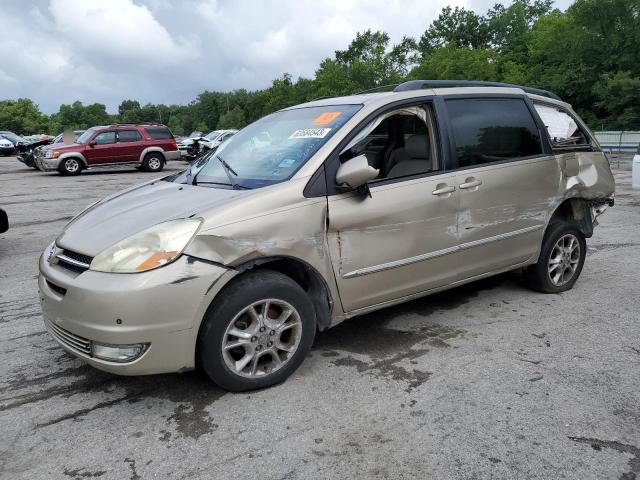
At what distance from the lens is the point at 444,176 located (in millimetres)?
3721

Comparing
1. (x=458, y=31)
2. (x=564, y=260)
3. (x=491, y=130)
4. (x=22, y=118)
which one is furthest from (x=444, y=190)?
(x=22, y=118)

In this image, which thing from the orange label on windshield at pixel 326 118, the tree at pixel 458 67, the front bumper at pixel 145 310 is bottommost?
the front bumper at pixel 145 310

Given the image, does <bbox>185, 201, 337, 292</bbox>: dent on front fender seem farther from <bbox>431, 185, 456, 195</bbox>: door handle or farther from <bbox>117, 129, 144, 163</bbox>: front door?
<bbox>117, 129, 144, 163</bbox>: front door

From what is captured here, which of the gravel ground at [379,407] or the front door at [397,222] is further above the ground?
the front door at [397,222]

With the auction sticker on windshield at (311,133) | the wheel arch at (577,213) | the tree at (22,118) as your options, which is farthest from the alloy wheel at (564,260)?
the tree at (22,118)

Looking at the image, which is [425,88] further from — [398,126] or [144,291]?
[144,291]

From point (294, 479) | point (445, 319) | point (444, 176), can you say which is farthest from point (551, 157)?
point (294, 479)

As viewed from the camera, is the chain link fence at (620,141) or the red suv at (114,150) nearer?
the red suv at (114,150)

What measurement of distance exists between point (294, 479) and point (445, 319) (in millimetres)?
2163

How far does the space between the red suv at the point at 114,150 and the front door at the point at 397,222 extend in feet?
56.4

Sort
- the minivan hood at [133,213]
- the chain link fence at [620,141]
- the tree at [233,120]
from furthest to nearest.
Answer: the tree at [233,120]
the chain link fence at [620,141]
the minivan hood at [133,213]

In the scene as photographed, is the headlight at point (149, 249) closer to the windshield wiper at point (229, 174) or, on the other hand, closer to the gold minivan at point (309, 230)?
the gold minivan at point (309, 230)

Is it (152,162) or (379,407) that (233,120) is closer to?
(152,162)

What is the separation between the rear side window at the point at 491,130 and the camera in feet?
12.8
